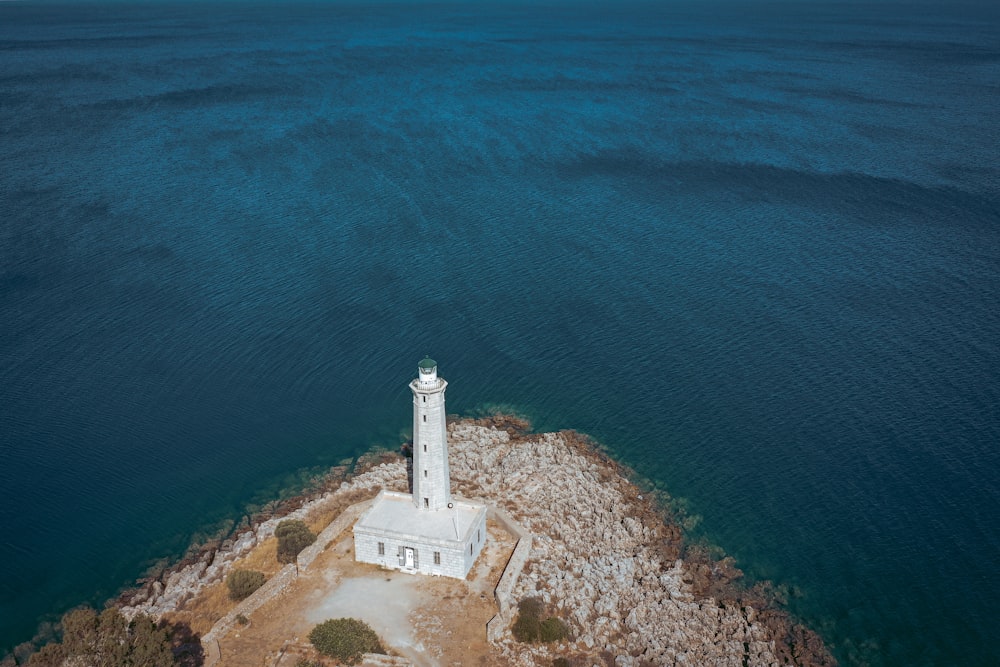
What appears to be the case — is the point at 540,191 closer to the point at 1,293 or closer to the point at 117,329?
the point at 117,329

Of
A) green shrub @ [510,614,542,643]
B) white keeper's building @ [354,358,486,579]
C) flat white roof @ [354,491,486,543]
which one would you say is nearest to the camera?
green shrub @ [510,614,542,643]

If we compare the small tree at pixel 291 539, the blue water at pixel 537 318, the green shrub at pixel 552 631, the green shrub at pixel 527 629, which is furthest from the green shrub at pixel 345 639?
the blue water at pixel 537 318

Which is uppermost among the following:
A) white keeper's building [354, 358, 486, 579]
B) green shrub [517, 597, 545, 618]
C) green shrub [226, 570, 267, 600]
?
white keeper's building [354, 358, 486, 579]

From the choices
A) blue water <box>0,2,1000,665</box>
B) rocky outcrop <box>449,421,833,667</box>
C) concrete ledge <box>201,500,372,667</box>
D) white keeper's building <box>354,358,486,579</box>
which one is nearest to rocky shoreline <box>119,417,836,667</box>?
rocky outcrop <box>449,421,833,667</box>

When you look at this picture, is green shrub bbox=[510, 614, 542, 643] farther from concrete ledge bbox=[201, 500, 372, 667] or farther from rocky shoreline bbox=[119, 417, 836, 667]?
concrete ledge bbox=[201, 500, 372, 667]

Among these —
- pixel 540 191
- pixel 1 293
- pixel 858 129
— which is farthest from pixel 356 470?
pixel 858 129

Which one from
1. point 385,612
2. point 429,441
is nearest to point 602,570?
point 385,612
